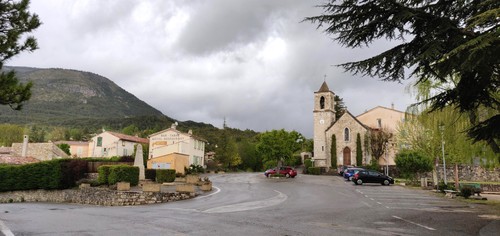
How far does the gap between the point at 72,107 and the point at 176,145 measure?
376 ft

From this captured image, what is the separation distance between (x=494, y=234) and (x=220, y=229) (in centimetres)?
768

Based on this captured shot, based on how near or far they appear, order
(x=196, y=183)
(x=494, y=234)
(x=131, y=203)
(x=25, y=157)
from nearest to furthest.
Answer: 1. (x=494, y=234)
2. (x=131, y=203)
3. (x=196, y=183)
4. (x=25, y=157)

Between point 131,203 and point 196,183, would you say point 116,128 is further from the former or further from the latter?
point 131,203

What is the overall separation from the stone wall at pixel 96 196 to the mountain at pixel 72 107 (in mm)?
84460

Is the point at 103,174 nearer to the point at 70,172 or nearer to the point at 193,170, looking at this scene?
the point at 70,172

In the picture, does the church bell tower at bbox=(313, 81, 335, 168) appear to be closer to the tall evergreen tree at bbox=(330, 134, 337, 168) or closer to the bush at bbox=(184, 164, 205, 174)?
the tall evergreen tree at bbox=(330, 134, 337, 168)

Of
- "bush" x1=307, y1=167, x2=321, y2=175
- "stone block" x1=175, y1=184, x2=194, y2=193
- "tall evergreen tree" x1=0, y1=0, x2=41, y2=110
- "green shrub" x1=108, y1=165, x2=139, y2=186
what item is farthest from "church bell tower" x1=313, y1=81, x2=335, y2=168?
"tall evergreen tree" x1=0, y1=0, x2=41, y2=110

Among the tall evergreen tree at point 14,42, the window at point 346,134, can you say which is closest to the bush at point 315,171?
the window at point 346,134

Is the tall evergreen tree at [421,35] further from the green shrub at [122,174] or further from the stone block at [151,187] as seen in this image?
the green shrub at [122,174]

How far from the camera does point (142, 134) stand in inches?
3890

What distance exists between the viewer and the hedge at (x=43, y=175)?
100 ft

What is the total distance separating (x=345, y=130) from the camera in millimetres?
63156

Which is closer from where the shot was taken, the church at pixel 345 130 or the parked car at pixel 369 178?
the parked car at pixel 369 178

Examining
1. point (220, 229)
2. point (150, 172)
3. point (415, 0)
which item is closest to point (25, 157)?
point (150, 172)
